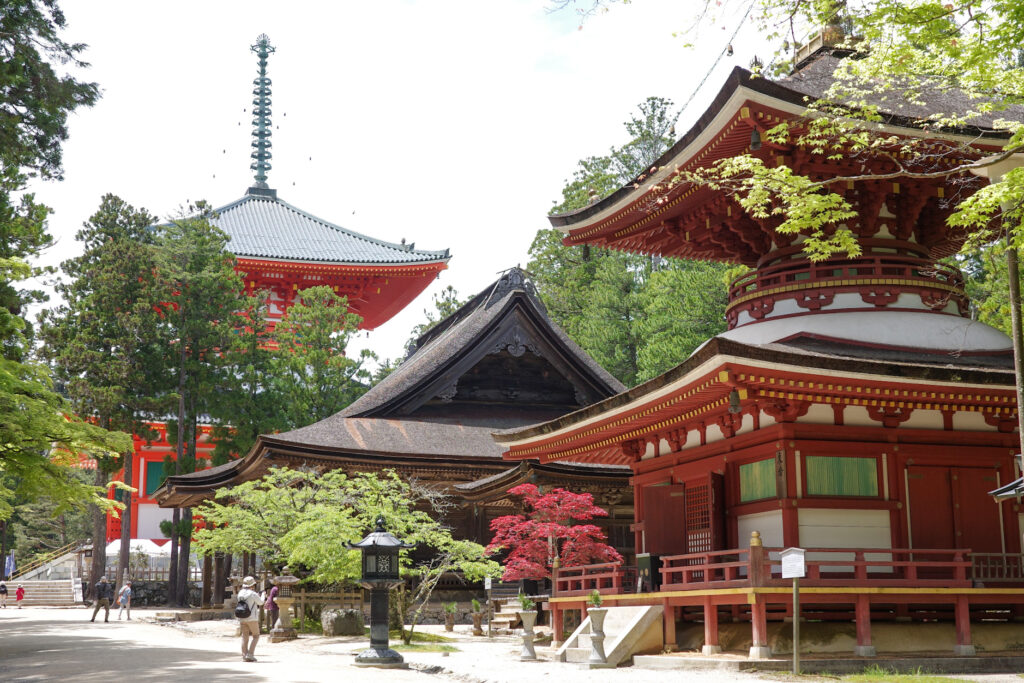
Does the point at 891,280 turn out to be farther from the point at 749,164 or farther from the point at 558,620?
the point at 558,620

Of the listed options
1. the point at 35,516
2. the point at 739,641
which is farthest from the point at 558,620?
the point at 35,516

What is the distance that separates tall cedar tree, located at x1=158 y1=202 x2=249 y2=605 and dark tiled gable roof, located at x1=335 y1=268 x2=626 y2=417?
9616 mm

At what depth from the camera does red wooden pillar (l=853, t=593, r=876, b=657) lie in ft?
47.2

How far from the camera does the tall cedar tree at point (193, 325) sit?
1535 inches

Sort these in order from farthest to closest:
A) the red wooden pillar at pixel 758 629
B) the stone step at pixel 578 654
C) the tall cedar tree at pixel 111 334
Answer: the tall cedar tree at pixel 111 334 < the stone step at pixel 578 654 < the red wooden pillar at pixel 758 629

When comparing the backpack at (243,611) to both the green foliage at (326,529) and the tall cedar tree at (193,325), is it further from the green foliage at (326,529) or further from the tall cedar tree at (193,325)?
the tall cedar tree at (193,325)

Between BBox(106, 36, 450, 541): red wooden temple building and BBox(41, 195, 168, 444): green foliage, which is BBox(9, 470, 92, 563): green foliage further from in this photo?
BBox(41, 195, 168, 444): green foliage

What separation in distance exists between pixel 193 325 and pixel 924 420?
95.2 feet

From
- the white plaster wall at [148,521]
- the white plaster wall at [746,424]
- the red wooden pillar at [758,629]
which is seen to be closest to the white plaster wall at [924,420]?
the white plaster wall at [746,424]

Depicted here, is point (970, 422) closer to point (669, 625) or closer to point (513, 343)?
point (669, 625)

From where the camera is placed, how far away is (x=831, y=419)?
15.9 m

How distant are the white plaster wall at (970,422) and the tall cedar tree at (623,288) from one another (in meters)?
17.7

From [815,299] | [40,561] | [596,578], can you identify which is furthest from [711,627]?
[40,561]

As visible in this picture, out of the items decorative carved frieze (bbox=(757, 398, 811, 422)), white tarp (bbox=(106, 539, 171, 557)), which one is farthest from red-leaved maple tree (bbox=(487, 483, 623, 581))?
white tarp (bbox=(106, 539, 171, 557))
